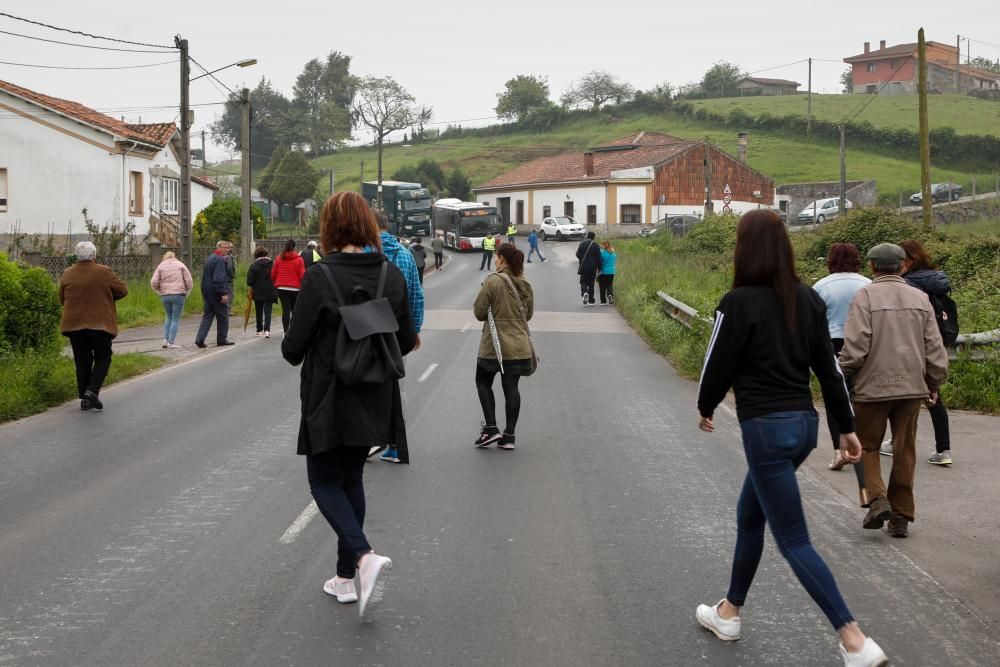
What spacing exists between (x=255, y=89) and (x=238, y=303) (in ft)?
354

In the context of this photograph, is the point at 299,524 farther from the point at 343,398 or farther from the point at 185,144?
the point at 185,144

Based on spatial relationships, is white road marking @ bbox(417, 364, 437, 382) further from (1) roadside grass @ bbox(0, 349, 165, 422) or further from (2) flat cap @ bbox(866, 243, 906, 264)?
(2) flat cap @ bbox(866, 243, 906, 264)

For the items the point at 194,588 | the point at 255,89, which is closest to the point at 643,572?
the point at 194,588

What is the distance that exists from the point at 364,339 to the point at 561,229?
6109cm

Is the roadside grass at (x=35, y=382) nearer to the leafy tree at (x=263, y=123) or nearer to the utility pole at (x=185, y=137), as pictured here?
the utility pole at (x=185, y=137)

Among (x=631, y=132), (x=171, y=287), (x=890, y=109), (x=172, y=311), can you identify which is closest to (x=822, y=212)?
(x=890, y=109)

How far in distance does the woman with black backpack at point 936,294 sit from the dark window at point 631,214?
210 feet

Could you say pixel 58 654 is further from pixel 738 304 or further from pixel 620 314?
pixel 620 314

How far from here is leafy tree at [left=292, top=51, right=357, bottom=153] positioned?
414 ft

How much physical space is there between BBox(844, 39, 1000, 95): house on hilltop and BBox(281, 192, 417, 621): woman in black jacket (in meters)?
112

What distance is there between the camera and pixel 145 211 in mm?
41688

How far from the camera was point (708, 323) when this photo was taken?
1549 cm

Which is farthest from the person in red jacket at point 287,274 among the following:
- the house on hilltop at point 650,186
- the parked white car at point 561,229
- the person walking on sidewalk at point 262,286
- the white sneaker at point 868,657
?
the house on hilltop at point 650,186

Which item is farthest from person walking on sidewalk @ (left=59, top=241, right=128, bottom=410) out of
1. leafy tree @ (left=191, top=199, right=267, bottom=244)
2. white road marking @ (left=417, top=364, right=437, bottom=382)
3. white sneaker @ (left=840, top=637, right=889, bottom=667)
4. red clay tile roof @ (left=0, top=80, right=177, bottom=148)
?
leafy tree @ (left=191, top=199, right=267, bottom=244)
